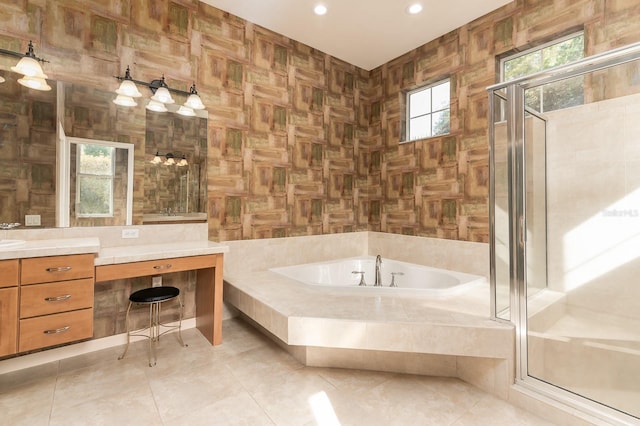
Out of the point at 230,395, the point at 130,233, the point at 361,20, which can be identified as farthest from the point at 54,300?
the point at 361,20

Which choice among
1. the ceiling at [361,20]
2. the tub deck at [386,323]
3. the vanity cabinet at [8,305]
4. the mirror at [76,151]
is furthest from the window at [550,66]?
the vanity cabinet at [8,305]

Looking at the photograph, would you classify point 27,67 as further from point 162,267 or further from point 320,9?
point 320,9

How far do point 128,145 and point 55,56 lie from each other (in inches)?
30.4

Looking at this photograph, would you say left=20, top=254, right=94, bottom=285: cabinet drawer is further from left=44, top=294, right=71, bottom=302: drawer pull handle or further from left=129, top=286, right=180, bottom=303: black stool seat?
left=129, top=286, right=180, bottom=303: black stool seat

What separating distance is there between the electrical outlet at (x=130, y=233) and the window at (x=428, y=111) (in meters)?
3.15

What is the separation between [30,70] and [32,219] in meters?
1.05

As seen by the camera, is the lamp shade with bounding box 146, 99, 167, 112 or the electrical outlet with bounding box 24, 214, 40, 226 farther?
the lamp shade with bounding box 146, 99, 167, 112

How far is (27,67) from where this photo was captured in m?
2.13

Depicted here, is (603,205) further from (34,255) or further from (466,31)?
(34,255)

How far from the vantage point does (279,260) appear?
135 inches

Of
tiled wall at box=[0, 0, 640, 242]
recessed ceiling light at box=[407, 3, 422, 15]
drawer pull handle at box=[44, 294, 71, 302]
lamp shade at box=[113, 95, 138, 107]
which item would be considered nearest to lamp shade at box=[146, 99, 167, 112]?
lamp shade at box=[113, 95, 138, 107]

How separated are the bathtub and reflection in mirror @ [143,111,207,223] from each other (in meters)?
1.08

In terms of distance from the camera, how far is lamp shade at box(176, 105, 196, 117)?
283 cm

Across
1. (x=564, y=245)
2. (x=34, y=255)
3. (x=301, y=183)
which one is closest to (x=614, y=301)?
(x=564, y=245)
